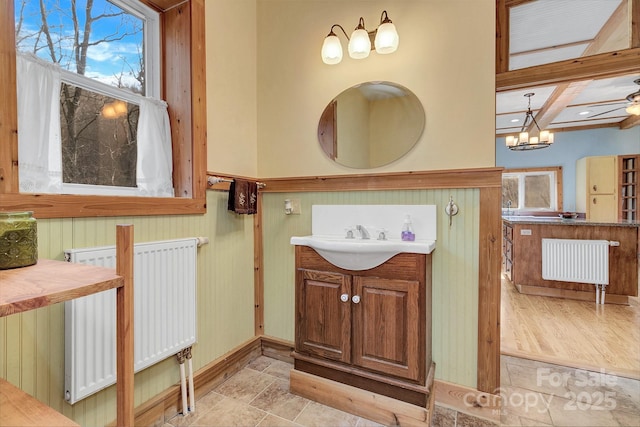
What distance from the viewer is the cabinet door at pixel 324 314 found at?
161 centimetres

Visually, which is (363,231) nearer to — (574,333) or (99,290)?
(99,290)

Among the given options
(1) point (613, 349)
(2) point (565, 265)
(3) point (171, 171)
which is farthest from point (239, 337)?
(2) point (565, 265)

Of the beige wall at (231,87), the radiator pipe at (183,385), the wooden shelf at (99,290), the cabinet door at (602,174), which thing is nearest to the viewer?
the wooden shelf at (99,290)

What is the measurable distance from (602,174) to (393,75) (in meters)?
6.02

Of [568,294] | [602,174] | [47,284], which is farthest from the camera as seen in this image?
[602,174]

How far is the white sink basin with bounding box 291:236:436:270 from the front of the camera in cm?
147

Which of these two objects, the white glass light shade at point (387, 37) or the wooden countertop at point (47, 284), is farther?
the white glass light shade at point (387, 37)

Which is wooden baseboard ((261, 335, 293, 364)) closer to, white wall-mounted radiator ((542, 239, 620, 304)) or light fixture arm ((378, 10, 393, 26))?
Answer: light fixture arm ((378, 10, 393, 26))

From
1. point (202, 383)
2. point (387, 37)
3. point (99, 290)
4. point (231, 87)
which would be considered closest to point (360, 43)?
point (387, 37)

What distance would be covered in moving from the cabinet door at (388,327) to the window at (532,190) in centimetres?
586

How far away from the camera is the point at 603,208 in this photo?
18.2 feet

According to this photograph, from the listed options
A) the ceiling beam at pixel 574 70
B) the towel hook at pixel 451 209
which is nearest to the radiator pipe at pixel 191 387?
the towel hook at pixel 451 209

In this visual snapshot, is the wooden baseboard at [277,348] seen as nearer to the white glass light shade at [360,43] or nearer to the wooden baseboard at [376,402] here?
the wooden baseboard at [376,402]

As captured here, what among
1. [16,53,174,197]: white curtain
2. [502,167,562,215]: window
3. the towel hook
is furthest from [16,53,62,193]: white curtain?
[502,167,562,215]: window
